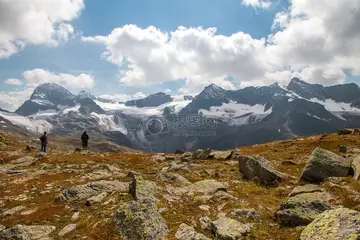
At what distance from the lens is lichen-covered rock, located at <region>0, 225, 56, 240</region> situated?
45.5 feet

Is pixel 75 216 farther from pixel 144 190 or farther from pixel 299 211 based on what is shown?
pixel 299 211

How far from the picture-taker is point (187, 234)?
1334 centimetres

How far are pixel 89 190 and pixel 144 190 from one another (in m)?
4.78

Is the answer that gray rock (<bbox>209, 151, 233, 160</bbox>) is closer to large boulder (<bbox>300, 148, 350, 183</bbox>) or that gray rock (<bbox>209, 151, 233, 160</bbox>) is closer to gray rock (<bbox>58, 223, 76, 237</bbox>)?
large boulder (<bbox>300, 148, 350, 183</bbox>)

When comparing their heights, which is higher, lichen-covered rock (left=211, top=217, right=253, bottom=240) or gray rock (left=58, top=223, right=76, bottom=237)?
lichen-covered rock (left=211, top=217, right=253, bottom=240)

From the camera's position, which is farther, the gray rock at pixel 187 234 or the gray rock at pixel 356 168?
the gray rock at pixel 356 168

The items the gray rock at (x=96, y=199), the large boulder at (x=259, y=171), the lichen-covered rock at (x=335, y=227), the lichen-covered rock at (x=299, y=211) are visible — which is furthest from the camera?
the large boulder at (x=259, y=171)

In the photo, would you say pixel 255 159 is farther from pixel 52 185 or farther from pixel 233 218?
pixel 52 185

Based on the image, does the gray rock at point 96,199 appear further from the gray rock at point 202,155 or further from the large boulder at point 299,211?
the gray rock at point 202,155

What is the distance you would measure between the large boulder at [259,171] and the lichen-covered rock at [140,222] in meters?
12.0

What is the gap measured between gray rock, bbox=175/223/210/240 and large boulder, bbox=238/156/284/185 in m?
11.7

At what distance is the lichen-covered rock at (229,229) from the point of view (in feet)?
41.9

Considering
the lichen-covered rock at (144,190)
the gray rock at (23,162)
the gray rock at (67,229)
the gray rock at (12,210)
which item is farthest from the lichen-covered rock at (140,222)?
the gray rock at (23,162)

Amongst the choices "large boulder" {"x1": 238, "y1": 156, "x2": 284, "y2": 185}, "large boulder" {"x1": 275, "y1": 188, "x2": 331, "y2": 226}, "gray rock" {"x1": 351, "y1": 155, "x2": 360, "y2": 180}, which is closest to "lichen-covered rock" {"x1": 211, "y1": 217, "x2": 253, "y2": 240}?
"large boulder" {"x1": 275, "y1": 188, "x2": 331, "y2": 226}
